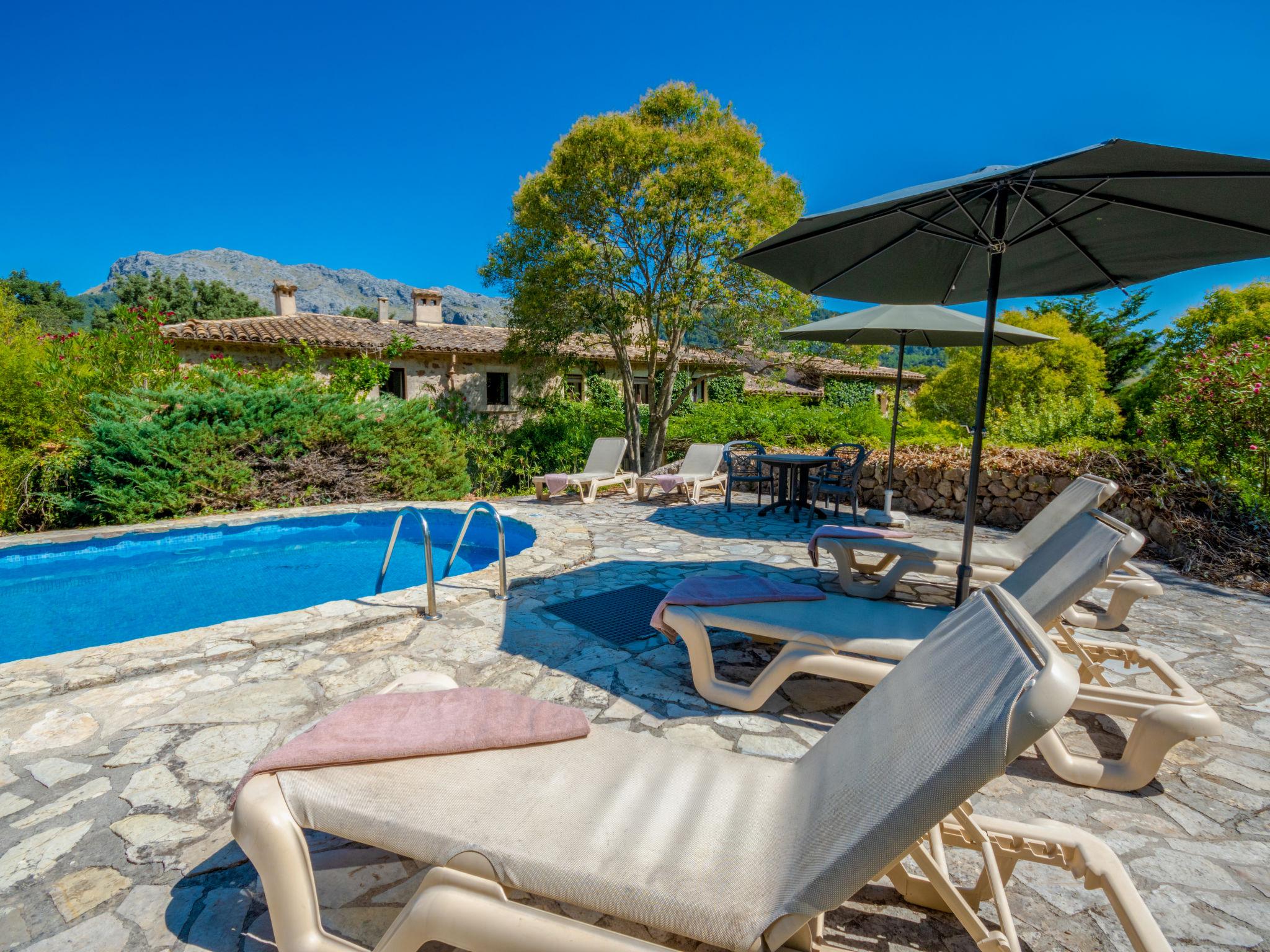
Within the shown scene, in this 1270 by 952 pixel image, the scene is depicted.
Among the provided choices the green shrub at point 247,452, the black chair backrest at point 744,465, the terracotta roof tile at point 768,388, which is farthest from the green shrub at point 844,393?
the green shrub at point 247,452

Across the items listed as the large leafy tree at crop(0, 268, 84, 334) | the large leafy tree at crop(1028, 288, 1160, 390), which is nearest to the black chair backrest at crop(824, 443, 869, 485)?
the large leafy tree at crop(1028, 288, 1160, 390)

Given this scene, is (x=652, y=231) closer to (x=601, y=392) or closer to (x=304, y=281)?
(x=601, y=392)

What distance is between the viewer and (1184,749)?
2.80 m

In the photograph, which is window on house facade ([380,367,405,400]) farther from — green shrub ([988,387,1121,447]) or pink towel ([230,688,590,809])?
pink towel ([230,688,590,809])

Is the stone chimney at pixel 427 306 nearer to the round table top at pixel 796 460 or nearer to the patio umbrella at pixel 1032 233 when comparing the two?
the round table top at pixel 796 460

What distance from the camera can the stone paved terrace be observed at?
71.7 inches

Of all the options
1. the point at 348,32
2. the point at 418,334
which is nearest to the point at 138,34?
the point at 348,32

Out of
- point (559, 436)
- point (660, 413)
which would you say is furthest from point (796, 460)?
point (559, 436)

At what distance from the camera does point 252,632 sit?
4.01 meters

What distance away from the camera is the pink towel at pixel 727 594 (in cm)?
332

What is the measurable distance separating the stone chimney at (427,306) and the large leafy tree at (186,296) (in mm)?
27699

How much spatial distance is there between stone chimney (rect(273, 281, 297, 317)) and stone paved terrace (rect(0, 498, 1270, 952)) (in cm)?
1966

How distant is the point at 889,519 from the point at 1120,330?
101ft

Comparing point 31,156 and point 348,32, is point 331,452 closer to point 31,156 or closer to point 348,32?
point 348,32
